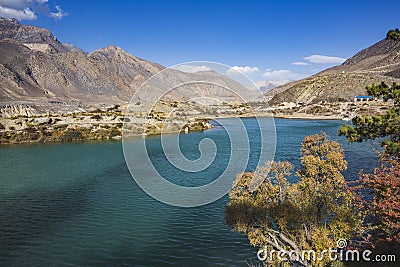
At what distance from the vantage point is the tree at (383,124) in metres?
13.6

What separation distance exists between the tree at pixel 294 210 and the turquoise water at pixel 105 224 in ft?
9.99

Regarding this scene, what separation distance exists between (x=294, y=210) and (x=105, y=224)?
510 inches

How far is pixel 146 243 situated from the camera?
17.4 metres

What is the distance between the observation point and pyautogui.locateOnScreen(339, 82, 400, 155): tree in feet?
44.7


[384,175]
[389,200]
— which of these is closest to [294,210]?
[389,200]

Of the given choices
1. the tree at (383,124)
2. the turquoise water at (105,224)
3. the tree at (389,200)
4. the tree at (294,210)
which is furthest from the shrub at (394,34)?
the turquoise water at (105,224)

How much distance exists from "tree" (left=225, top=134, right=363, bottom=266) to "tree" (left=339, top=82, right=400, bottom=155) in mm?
2102

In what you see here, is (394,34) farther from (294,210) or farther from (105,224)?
(105,224)

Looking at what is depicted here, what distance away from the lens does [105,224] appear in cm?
2011

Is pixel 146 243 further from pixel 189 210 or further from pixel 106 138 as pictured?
pixel 106 138

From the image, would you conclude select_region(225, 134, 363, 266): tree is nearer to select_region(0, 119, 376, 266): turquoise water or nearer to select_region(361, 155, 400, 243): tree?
select_region(361, 155, 400, 243): tree

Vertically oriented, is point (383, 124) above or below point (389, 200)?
above

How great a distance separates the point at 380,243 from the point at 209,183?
1643 cm

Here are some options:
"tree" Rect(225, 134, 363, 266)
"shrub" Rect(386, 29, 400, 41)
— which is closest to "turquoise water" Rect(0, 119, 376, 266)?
"tree" Rect(225, 134, 363, 266)
